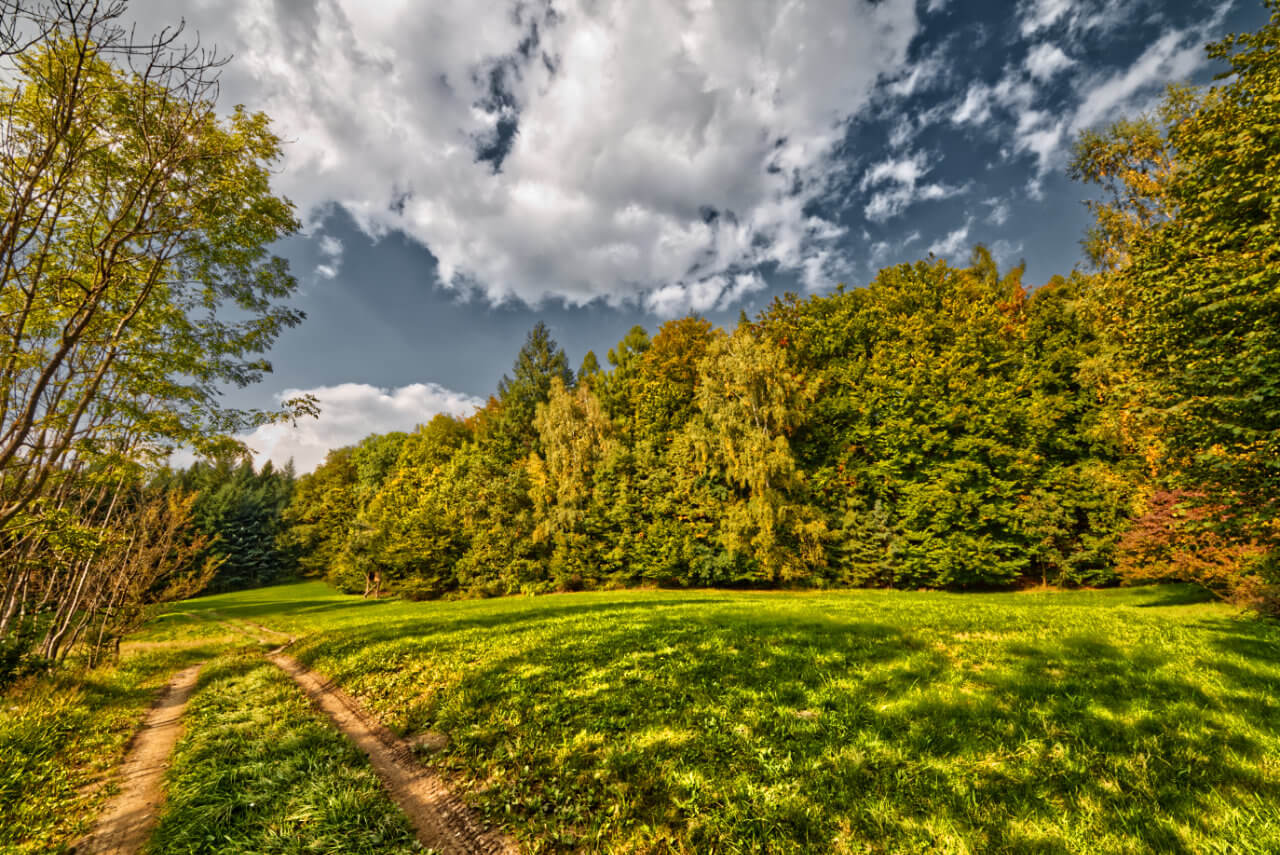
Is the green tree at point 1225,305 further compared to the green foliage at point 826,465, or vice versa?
the green foliage at point 826,465

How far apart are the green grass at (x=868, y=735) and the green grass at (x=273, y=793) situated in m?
0.85

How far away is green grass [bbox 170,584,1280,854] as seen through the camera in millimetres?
3195

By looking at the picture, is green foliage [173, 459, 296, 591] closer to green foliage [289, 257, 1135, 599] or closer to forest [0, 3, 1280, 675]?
forest [0, 3, 1280, 675]

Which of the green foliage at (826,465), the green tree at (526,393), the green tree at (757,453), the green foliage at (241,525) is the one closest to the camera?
Result: the green foliage at (826,465)

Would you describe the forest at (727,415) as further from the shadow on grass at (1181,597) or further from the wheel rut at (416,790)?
the wheel rut at (416,790)

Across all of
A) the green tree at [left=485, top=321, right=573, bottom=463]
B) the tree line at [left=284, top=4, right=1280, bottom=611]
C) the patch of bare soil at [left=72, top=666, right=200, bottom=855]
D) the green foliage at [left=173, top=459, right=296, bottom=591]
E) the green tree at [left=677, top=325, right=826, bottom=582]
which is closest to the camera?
the patch of bare soil at [left=72, top=666, right=200, bottom=855]

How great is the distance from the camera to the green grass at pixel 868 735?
3.20 meters

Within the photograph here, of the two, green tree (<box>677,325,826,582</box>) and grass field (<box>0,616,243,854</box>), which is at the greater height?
green tree (<box>677,325,826,582</box>)

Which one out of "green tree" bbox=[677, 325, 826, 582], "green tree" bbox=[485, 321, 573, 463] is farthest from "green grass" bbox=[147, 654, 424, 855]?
"green tree" bbox=[485, 321, 573, 463]

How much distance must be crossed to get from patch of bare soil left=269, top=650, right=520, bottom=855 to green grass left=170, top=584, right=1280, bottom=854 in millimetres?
180

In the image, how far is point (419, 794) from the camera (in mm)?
4324

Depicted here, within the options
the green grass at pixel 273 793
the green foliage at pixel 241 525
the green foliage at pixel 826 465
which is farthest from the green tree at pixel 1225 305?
the green foliage at pixel 241 525

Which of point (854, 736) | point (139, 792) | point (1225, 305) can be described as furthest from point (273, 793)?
point (1225, 305)

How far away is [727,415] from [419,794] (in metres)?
20.9
